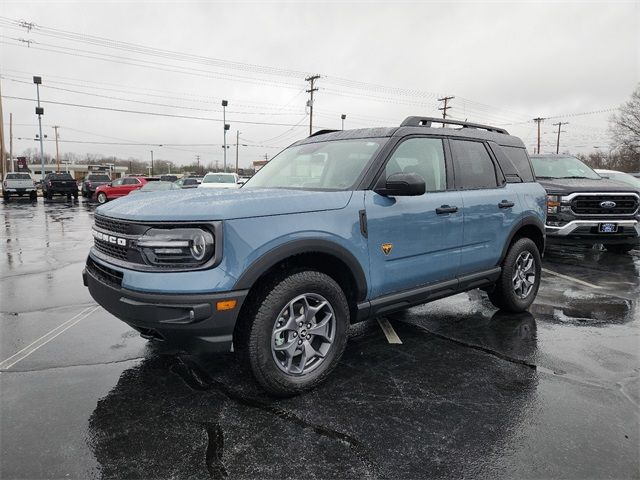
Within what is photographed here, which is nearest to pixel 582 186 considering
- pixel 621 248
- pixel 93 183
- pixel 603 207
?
pixel 603 207

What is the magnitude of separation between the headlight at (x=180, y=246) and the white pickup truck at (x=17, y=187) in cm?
3056

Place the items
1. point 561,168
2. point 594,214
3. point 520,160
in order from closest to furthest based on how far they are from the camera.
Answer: point 520,160 → point 594,214 → point 561,168

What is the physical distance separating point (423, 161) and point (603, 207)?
5.70 metres

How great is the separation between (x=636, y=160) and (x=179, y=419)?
6695cm

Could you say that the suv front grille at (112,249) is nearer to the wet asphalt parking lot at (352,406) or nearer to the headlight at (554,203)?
the wet asphalt parking lot at (352,406)

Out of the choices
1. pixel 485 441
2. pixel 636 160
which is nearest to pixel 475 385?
pixel 485 441

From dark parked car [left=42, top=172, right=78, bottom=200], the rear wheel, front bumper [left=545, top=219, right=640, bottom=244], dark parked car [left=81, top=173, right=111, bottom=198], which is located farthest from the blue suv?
dark parked car [left=42, top=172, right=78, bottom=200]

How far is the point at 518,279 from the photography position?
16.4 feet

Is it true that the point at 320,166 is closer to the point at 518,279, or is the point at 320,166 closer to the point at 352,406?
the point at 352,406

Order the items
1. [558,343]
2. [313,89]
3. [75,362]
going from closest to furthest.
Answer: [75,362] < [558,343] < [313,89]

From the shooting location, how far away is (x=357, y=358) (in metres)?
3.77

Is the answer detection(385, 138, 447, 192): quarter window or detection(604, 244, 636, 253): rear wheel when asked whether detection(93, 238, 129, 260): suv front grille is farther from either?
detection(604, 244, 636, 253): rear wheel

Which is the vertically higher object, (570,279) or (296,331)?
(296,331)

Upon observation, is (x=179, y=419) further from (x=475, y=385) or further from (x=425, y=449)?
(x=475, y=385)
